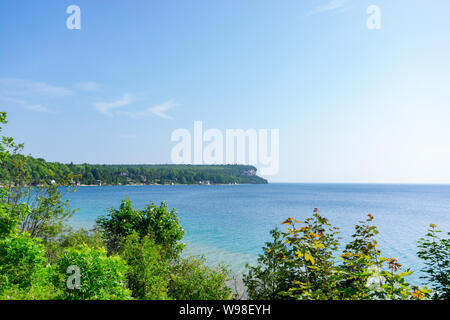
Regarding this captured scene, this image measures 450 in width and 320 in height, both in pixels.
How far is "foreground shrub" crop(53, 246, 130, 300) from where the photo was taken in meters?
5.15

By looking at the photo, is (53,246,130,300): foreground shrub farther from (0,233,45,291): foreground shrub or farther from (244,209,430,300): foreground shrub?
(244,209,430,300): foreground shrub

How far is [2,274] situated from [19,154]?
7564mm

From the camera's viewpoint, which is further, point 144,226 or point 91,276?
point 144,226

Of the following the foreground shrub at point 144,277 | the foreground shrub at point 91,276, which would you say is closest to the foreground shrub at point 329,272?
the foreground shrub at point 144,277

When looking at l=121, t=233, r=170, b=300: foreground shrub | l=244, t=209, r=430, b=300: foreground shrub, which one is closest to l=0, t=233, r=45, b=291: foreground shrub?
l=121, t=233, r=170, b=300: foreground shrub

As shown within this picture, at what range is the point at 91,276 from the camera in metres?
5.28

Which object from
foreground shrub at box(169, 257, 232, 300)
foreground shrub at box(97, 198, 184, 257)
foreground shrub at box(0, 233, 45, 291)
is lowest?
foreground shrub at box(169, 257, 232, 300)

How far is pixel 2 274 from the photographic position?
5.96 meters

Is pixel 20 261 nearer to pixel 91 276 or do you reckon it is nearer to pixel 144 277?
pixel 91 276

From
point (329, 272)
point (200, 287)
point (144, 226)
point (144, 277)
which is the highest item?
point (329, 272)

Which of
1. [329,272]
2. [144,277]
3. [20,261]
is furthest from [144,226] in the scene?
[329,272]
